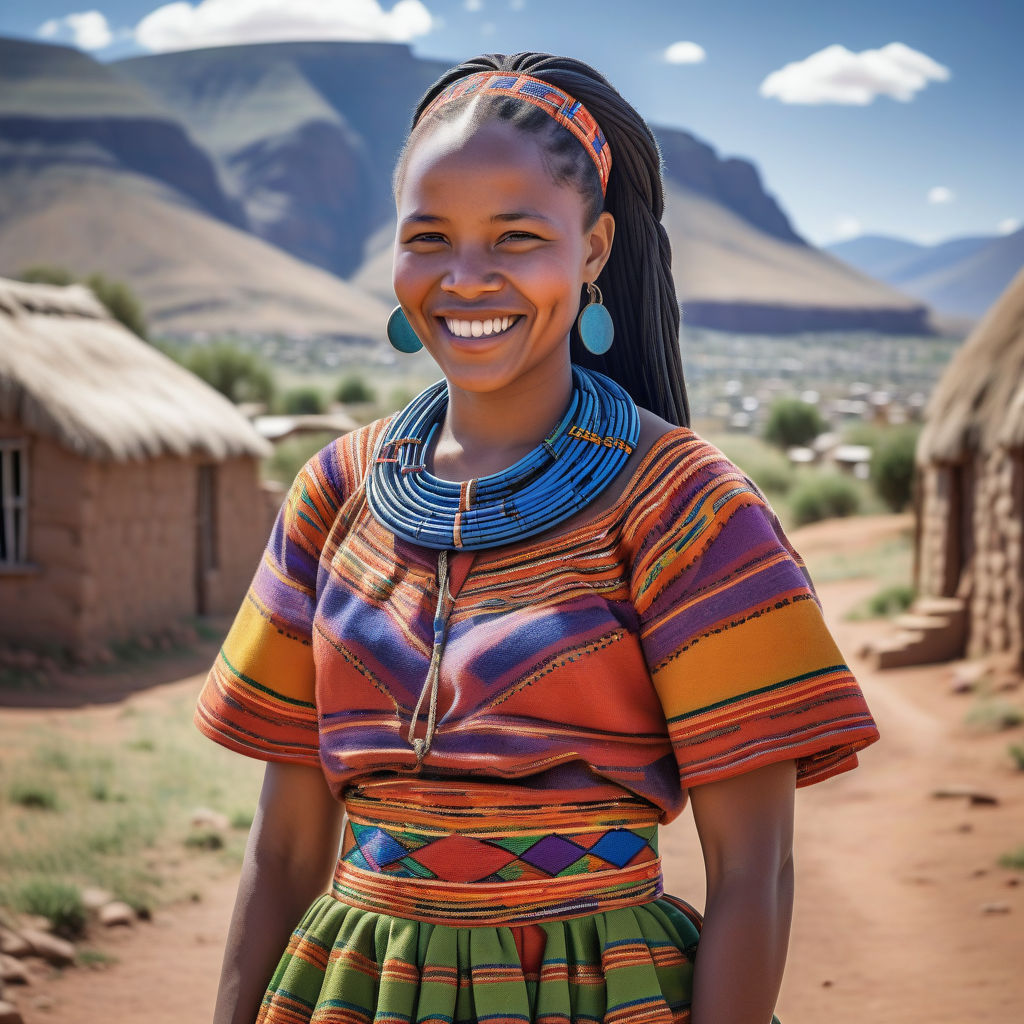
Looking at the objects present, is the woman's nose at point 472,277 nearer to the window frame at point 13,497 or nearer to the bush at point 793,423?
the window frame at point 13,497

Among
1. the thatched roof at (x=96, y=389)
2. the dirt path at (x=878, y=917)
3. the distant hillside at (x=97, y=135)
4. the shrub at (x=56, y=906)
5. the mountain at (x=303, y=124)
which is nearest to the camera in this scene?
the dirt path at (x=878, y=917)

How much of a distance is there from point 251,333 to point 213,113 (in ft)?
208

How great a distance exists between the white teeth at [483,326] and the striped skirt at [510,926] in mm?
576

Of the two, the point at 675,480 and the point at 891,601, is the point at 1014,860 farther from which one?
the point at 891,601

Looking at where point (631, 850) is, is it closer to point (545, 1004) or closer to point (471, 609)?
point (545, 1004)

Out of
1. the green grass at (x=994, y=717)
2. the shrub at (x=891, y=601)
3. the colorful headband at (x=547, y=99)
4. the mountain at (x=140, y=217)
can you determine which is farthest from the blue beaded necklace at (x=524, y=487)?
the mountain at (x=140, y=217)

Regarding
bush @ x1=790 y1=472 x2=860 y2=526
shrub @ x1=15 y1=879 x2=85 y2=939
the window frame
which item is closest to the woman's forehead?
shrub @ x1=15 y1=879 x2=85 y2=939

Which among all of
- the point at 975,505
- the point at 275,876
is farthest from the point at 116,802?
the point at 975,505

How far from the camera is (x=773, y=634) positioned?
1422 millimetres

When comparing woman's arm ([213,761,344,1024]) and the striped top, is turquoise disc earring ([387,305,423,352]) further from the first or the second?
woman's arm ([213,761,344,1024])

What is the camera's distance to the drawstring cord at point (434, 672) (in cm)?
146

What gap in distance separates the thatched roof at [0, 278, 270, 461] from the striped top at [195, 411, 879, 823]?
31.8 feet

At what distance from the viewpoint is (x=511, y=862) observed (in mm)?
1440

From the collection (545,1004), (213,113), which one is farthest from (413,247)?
(213,113)
